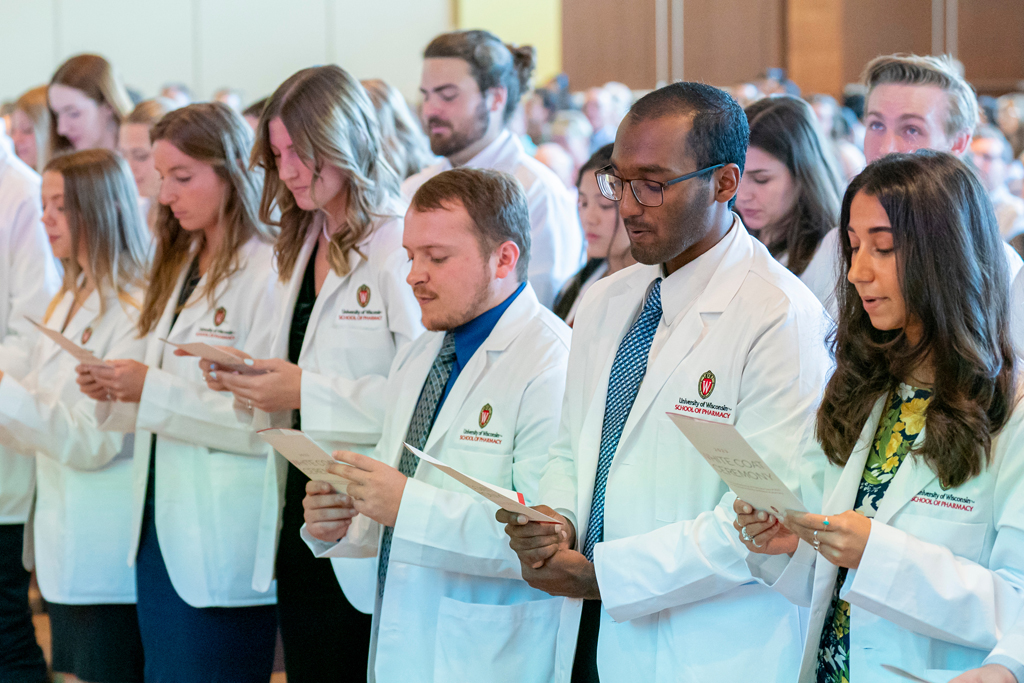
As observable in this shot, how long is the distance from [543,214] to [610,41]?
926 cm

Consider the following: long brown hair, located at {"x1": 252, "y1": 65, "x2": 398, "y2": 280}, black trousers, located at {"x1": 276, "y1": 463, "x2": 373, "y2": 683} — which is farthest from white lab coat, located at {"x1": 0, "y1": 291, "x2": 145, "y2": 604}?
long brown hair, located at {"x1": 252, "y1": 65, "x2": 398, "y2": 280}

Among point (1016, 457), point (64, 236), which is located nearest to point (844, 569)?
point (1016, 457)

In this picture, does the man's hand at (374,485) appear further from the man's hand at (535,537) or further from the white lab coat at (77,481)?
the white lab coat at (77,481)

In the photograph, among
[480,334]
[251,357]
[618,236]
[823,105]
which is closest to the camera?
[480,334]

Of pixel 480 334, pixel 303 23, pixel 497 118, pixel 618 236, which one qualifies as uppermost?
pixel 303 23

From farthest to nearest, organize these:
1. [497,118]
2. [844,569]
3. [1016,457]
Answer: [497,118]
[844,569]
[1016,457]

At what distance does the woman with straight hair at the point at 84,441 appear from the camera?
2.80 m

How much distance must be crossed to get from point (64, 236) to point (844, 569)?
7.81ft

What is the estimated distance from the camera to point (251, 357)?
2535 mm

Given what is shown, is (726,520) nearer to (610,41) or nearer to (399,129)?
(399,129)

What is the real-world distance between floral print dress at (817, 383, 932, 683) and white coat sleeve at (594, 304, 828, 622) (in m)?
0.12

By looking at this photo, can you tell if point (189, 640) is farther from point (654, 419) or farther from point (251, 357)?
point (654, 419)

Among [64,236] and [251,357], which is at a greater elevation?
[64,236]

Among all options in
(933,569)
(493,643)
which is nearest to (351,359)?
(493,643)
